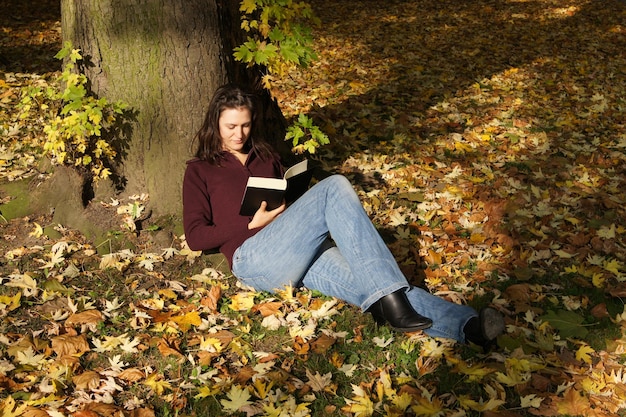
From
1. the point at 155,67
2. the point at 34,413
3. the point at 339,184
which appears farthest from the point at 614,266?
the point at 34,413

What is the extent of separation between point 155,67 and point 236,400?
2276 millimetres

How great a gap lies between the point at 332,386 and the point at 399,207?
2.07 metres

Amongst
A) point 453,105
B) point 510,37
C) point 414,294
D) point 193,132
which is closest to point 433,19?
point 510,37

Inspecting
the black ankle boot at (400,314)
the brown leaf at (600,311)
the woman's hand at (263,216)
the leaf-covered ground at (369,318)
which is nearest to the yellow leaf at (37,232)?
the leaf-covered ground at (369,318)

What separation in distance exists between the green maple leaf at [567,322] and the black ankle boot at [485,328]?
42cm

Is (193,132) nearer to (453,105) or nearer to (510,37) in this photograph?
(453,105)

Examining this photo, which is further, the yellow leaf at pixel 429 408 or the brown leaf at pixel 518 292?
the brown leaf at pixel 518 292

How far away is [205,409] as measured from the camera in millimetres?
A: 2725

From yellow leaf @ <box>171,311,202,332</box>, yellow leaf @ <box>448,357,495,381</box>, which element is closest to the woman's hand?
yellow leaf @ <box>171,311,202,332</box>

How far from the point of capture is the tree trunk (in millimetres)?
3764

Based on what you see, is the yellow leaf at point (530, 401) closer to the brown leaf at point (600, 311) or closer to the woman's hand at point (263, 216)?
the brown leaf at point (600, 311)

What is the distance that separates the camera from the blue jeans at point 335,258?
309cm

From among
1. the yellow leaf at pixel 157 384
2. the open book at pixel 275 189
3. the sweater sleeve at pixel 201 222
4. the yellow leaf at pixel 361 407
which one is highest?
the open book at pixel 275 189

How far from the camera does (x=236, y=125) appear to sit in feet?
11.3
